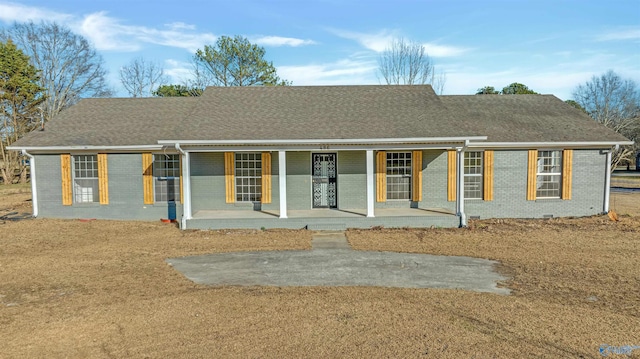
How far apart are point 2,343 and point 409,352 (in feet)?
14.5

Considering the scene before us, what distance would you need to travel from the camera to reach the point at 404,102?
45.0 feet

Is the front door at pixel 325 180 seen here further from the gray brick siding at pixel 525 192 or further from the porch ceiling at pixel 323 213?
the gray brick siding at pixel 525 192

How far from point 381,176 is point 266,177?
373cm

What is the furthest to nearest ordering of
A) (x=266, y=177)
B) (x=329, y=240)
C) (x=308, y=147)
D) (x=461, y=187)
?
1. (x=266, y=177)
2. (x=461, y=187)
3. (x=308, y=147)
4. (x=329, y=240)

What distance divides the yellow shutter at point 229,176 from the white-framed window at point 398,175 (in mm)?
5062

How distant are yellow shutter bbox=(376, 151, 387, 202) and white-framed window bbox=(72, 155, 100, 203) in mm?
9230

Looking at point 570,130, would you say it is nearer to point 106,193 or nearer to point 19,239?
point 106,193

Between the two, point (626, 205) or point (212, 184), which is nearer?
point (212, 184)

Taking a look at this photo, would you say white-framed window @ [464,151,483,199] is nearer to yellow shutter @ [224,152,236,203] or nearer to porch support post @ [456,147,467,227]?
porch support post @ [456,147,467,227]

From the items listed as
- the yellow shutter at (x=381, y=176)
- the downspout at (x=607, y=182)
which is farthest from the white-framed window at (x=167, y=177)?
the downspout at (x=607, y=182)

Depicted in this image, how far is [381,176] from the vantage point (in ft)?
41.9

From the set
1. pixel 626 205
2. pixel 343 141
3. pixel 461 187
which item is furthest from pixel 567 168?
pixel 343 141

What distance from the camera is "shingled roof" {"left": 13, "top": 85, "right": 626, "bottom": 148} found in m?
11.5

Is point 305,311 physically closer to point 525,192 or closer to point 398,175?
point 398,175
